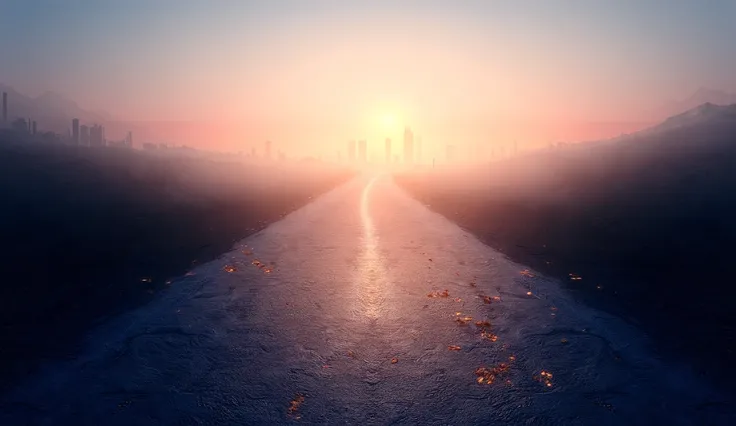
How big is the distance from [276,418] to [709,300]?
13593 mm

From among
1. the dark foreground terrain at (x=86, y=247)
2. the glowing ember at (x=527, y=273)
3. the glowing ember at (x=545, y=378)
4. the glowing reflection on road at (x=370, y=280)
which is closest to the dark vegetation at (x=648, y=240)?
the glowing ember at (x=527, y=273)

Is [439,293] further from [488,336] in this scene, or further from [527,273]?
[527,273]

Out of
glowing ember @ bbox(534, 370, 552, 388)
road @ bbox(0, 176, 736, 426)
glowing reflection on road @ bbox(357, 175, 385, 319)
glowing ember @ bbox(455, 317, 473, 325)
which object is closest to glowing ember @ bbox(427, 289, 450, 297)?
road @ bbox(0, 176, 736, 426)

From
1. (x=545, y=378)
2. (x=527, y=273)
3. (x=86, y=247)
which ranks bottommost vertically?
(x=545, y=378)

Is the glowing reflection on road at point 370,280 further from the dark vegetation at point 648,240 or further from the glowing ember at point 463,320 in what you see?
the dark vegetation at point 648,240

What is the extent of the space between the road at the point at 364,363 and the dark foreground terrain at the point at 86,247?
4.04 ft

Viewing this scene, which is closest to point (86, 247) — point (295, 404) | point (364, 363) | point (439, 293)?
point (439, 293)

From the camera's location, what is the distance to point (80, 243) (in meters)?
20.4

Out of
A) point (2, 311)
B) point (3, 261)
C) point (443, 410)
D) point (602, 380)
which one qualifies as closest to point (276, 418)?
point (443, 410)

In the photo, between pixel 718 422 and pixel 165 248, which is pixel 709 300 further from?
pixel 165 248

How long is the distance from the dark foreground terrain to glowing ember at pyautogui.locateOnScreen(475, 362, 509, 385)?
8798 millimetres

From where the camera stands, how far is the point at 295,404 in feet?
21.2

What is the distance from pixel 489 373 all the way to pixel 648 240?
1925 cm

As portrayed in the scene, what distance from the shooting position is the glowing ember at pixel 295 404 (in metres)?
6.27
